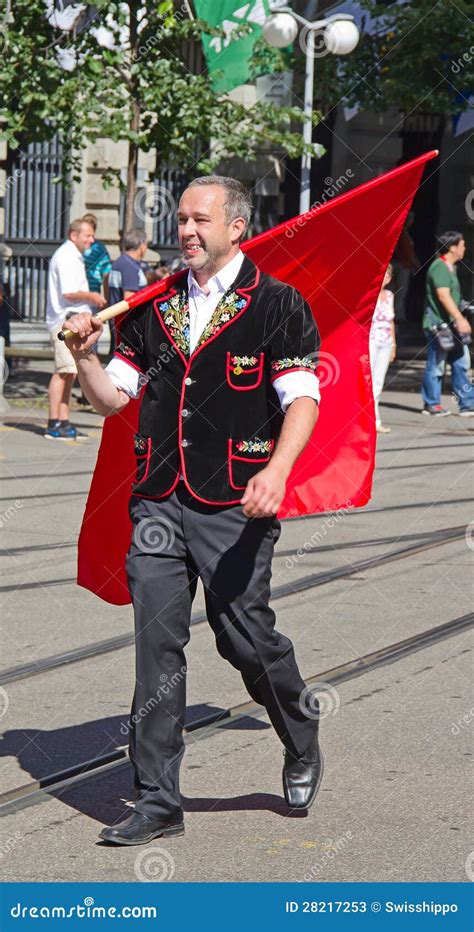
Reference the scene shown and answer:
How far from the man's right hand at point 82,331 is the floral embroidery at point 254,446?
531 millimetres

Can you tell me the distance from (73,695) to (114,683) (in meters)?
0.23

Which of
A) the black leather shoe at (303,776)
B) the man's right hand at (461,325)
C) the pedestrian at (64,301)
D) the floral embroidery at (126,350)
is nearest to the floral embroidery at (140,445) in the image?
the floral embroidery at (126,350)

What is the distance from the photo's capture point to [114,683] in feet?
20.1

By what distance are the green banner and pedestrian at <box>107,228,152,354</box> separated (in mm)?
4009

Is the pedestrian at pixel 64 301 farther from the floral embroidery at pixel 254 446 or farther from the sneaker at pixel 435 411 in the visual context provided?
the floral embroidery at pixel 254 446

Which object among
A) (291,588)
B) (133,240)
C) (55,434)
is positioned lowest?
(55,434)

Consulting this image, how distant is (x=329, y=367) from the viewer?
538cm

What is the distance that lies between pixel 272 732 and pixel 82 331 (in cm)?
193

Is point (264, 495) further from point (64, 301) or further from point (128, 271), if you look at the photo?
point (128, 271)

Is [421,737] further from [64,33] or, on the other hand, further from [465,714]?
[64,33]

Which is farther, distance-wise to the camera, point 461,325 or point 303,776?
point 461,325

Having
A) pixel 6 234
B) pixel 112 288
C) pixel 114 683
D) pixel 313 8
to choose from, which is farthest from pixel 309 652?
pixel 6 234

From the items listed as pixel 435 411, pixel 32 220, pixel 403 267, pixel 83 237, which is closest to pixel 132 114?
pixel 83 237

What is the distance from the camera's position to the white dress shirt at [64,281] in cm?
1354
